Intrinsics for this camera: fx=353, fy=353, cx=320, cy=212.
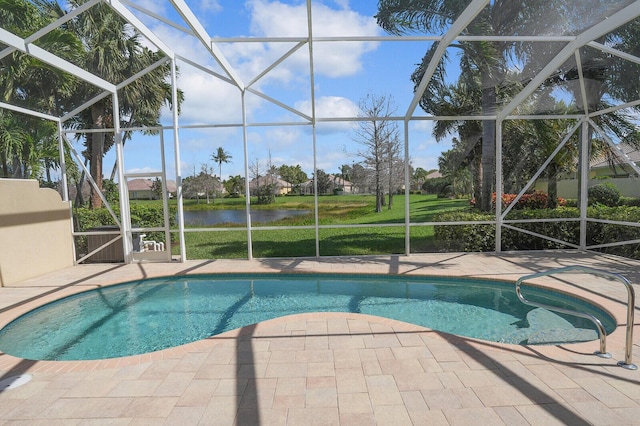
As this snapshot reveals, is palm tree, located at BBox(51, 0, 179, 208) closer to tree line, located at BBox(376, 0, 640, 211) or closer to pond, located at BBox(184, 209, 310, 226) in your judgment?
pond, located at BBox(184, 209, 310, 226)

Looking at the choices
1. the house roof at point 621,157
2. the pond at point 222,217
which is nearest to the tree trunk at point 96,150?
the pond at point 222,217

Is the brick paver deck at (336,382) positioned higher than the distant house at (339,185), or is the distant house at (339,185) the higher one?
the distant house at (339,185)

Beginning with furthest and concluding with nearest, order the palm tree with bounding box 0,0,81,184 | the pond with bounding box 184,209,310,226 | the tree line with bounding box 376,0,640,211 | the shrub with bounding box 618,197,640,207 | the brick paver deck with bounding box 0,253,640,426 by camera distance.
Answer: the pond with bounding box 184,209,310,226, the shrub with bounding box 618,197,640,207, the palm tree with bounding box 0,0,81,184, the tree line with bounding box 376,0,640,211, the brick paver deck with bounding box 0,253,640,426

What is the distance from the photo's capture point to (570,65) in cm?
661

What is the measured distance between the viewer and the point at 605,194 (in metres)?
8.86

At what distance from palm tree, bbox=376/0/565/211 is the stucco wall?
8.06m

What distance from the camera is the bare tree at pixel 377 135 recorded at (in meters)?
13.1

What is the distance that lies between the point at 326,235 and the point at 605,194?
8.27 meters

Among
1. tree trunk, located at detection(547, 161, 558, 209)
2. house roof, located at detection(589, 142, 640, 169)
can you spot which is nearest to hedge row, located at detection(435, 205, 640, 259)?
house roof, located at detection(589, 142, 640, 169)

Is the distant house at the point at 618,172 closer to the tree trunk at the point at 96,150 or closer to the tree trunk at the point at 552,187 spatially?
the tree trunk at the point at 552,187

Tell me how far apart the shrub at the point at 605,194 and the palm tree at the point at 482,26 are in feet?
11.4

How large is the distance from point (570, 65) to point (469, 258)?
4216 mm

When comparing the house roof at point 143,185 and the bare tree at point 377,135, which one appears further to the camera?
the bare tree at point 377,135

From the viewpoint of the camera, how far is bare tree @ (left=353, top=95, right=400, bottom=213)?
42.8ft
